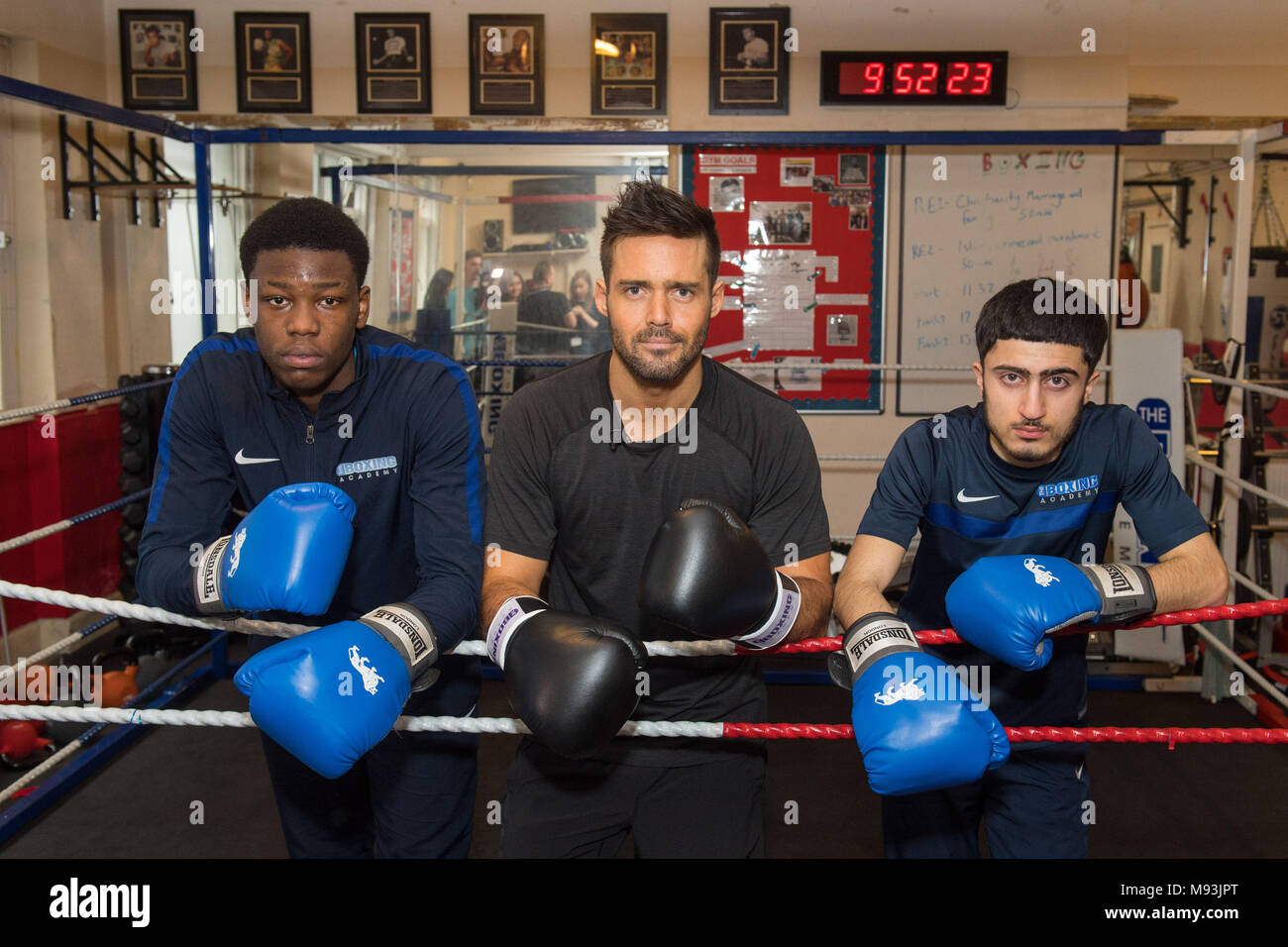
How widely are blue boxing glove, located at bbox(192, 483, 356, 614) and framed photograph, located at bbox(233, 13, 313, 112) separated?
376 cm

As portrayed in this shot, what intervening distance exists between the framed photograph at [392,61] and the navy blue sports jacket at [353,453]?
10.6 feet

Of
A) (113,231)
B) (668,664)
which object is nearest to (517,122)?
(113,231)

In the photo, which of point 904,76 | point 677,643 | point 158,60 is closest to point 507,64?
point 158,60

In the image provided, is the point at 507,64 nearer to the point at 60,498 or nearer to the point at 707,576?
the point at 60,498

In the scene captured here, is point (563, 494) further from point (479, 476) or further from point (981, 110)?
point (981, 110)

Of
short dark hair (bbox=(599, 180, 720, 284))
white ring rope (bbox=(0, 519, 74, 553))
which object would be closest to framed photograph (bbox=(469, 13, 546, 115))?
white ring rope (bbox=(0, 519, 74, 553))

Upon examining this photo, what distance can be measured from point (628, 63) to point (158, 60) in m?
2.07

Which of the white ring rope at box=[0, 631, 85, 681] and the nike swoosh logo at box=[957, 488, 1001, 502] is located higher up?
the nike swoosh logo at box=[957, 488, 1001, 502]

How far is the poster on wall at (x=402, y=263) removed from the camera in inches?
216

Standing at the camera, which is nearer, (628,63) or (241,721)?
(241,721)

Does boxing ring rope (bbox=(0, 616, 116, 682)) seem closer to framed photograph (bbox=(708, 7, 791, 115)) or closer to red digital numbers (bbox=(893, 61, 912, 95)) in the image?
framed photograph (bbox=(708, 7, 791, 115))

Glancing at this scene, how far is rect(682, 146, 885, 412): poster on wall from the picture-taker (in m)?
4.72

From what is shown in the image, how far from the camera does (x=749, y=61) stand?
4.60 metres

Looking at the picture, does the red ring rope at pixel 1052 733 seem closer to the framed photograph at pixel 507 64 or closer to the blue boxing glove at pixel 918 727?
the blue boxing glove at pixel 918 727
